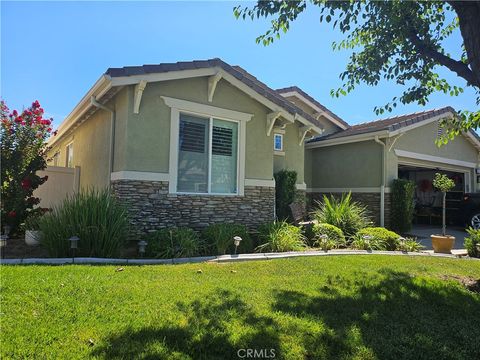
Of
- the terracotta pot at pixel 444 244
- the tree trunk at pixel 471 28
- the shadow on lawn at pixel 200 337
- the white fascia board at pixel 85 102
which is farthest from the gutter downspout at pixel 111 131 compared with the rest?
the terracotta pot at pixel 444 244

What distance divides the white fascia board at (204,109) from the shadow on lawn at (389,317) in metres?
5.14

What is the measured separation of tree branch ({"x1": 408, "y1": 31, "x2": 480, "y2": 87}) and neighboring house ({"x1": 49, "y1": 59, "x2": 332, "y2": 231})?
13.5 ft

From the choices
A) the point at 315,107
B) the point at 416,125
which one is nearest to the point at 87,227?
the point at 315,107

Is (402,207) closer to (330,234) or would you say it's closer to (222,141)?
(330,234)

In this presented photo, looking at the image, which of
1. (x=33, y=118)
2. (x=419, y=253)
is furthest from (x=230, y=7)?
(x=419, y=253)

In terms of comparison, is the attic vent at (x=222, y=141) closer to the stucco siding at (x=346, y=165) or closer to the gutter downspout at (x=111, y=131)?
the gutter downspout at (x=111, y=131)

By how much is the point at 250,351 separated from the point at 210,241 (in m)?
4.66

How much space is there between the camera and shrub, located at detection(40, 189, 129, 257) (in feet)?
20.4

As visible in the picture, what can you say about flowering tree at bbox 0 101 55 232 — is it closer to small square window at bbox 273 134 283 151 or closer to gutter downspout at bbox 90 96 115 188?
gutter downspout at bbox 90 96 115 188

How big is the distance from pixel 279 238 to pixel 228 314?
4.57 meters

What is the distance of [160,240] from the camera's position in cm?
692

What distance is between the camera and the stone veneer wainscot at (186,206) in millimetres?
7406

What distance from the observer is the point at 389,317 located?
389cm

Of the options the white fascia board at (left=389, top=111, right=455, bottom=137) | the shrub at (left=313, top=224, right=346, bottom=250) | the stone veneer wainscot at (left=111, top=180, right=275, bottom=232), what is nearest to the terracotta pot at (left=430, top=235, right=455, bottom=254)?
the shrub at (left=313, top=224, right=346, bottom=250)
